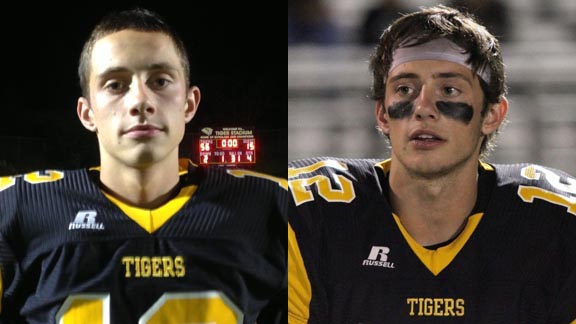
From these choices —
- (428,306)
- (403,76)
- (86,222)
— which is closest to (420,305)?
(428,306)

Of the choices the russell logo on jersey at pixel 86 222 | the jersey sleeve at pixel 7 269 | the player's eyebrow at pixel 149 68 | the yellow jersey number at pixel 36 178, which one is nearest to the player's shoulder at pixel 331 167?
the player's eyebrow at pixel 149 68

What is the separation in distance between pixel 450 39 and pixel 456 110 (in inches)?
7.9

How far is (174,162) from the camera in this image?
6.27 ft

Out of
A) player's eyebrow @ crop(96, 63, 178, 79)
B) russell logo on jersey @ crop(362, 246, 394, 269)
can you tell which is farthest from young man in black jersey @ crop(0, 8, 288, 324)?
russell logo on jersey @ crop(362, 246, 394, 269)

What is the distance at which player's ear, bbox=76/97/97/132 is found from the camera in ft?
6.19

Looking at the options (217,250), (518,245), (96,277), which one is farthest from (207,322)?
(518,245)

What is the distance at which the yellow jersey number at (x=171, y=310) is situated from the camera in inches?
71.6

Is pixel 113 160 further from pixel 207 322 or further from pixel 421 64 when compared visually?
pixel 421 64

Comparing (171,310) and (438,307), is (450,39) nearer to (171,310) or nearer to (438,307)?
(438,307)

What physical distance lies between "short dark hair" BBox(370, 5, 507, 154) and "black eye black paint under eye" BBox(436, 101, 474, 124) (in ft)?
0.19

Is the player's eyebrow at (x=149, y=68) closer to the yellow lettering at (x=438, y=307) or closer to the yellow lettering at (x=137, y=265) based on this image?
the yellow lettering at (x=137, y=265)

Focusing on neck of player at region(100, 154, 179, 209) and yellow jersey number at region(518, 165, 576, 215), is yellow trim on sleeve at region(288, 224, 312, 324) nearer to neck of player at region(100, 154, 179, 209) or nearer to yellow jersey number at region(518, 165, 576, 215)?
neck of player at region(100, 154, 179, 209)

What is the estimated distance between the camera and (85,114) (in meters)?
1.89

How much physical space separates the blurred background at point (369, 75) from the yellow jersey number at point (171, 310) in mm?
513
